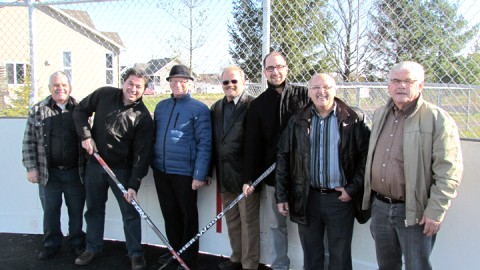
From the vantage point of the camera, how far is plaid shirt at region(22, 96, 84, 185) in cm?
409

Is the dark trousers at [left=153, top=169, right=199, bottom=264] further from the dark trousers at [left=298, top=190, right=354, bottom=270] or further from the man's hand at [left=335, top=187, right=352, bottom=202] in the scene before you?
the man's hand at [left=335, top=187, right=352, bottom=202]

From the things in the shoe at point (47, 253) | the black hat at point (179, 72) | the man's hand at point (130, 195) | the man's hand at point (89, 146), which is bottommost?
the shoe at point (47, 253)

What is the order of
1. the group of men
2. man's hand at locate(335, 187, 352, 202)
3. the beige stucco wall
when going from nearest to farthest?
the group of men
man's hand at locate(335, 187, 352, 202)
the beige stucco wall

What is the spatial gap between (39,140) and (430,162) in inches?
139

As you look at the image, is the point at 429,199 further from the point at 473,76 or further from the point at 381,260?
the point at 473,76

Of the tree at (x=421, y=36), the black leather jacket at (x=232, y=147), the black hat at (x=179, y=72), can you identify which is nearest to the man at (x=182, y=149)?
the black hat at (x=179, y=72)

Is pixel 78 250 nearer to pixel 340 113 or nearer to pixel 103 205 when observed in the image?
pixel 103 205

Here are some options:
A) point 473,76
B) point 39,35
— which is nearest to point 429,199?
point 473,76

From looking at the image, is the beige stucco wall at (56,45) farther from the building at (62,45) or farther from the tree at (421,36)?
the tree at (421,36)

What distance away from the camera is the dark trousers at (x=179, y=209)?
12.7 ft

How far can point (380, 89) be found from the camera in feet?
12.5

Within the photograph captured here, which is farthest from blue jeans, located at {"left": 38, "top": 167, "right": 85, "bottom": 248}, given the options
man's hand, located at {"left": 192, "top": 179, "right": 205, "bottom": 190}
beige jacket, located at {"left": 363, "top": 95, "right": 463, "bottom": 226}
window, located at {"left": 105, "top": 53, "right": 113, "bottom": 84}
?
beige jacket, located at {"left": 363, "top": 95, "right": 463, "bottom": 226}

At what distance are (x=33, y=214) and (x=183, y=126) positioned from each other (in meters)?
2.57

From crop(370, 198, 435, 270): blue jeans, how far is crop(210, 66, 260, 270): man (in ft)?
4.15
